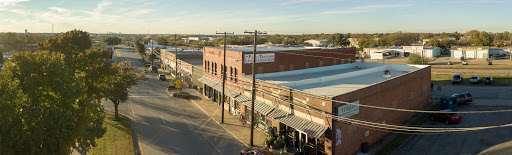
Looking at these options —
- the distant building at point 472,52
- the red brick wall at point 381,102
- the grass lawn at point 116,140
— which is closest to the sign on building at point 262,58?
the red brick wall at point 381,102

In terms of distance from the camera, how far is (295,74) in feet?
A: 107

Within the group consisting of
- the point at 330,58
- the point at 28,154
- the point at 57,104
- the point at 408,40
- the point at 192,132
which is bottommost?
the point at 192,132

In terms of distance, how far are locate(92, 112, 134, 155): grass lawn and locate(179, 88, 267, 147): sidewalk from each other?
793 centimetres

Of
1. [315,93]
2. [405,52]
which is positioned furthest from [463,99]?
[405,52]

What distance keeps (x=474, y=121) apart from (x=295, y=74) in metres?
16.6

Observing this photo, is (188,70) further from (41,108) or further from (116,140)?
(41,108)

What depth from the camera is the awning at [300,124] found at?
1858 cm

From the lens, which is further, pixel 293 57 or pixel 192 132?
pixel 293 57

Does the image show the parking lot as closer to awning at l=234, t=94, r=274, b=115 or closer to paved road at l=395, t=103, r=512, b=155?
paved road at l=395, t=103, r=512, b=155

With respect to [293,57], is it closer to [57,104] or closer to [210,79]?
[210,79]

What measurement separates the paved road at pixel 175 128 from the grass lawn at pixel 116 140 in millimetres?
936

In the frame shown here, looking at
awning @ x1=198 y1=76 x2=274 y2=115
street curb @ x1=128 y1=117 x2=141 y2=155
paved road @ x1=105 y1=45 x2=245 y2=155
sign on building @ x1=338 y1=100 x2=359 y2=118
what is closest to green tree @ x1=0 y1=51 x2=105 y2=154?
street curb @ x1=128 y1=117 x2=141 y2=155

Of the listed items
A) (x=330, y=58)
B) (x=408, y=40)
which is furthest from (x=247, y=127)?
(x=408, y=40)

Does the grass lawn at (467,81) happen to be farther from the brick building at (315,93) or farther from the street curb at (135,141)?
the street curb at (135,141)
